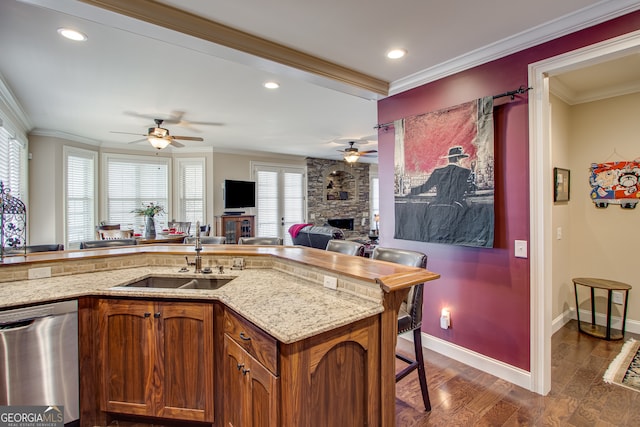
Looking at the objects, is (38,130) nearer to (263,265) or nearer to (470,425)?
(263,265)

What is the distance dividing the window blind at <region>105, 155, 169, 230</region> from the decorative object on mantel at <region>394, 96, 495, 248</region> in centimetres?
583

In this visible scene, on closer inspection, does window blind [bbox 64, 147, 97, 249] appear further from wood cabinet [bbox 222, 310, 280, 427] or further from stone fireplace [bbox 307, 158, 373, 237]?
wood cabinet [bbox 222, 310, 280, 427]

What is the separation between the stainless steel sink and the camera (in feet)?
7.50

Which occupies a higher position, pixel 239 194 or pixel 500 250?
pixel 239 194

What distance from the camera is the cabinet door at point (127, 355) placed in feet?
6.12

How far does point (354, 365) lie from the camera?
1484 mm

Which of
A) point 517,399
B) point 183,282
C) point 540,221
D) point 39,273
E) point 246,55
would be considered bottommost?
point 517,399

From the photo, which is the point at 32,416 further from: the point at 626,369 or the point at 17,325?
the point at 626,369

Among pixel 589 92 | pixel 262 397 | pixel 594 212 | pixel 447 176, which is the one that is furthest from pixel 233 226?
pixel 589 92

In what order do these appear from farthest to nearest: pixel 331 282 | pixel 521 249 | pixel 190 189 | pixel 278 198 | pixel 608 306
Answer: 1. pixel 278 198
2. pixel 190 189
3. pixel 608 306
4. pixel 521 249
5. pixel 331 282

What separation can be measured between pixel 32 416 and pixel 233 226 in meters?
5.25

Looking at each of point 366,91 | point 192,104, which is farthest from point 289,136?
point 366,91

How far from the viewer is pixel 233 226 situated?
6957 millimetres

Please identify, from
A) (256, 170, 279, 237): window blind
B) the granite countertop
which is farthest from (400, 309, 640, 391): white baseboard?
(256, 170, 279, 237): window blind
